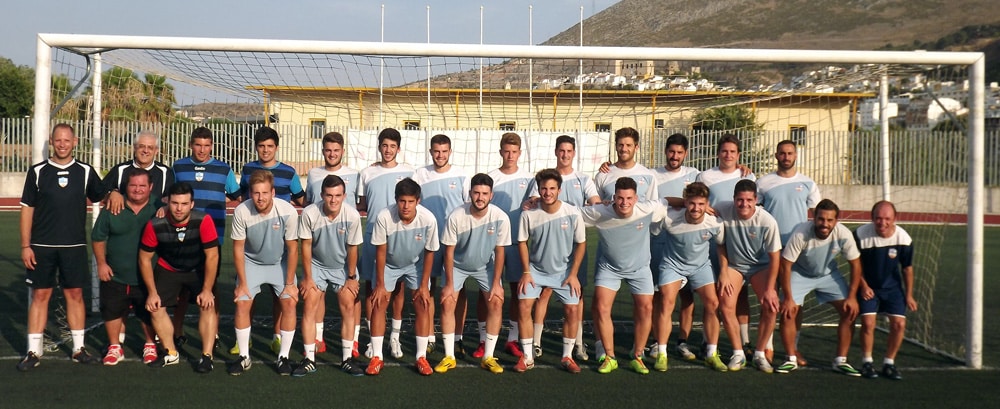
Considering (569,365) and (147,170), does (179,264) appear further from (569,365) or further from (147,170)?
(569,365)

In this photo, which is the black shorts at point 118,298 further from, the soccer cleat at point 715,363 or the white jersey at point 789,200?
the white jersey at point 789,200

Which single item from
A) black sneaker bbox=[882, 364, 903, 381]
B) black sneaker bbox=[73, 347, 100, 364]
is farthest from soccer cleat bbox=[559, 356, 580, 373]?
black sneaker bbox=[73, 347, 100, 364]

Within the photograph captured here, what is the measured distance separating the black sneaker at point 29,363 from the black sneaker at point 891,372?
5.77 m

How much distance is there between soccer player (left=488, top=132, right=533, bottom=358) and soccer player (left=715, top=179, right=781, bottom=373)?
1471mm

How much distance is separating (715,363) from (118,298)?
418 cm

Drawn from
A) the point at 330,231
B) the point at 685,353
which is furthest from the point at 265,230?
the point at 685,353

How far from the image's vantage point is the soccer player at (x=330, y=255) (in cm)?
538

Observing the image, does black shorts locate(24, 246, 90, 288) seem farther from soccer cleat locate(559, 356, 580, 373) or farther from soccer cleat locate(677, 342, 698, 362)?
soccer cleat locate(677, 342, 698, 362)

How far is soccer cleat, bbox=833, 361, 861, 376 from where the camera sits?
18.1 feet

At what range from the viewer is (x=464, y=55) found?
5.89m

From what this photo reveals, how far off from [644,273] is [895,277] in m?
1.75

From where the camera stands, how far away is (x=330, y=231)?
5488 mm

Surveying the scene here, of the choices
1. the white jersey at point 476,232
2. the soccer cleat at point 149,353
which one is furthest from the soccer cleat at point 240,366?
the white jersey at point 476,232

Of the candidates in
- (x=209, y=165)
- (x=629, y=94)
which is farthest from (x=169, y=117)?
(x=629, y=94)
